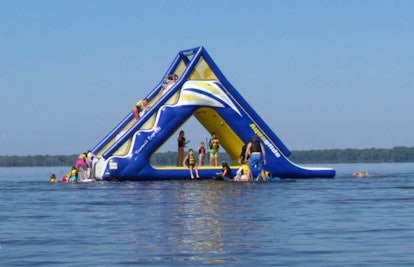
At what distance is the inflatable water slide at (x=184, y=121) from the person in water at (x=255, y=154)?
1.83 m

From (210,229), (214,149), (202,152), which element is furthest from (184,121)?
(210,229)

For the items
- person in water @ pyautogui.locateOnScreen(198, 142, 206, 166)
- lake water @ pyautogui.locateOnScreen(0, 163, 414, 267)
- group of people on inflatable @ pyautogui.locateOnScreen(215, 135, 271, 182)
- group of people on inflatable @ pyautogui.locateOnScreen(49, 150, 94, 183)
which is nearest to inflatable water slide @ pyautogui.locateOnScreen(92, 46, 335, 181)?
group of people on inflatable @ pyautogui.locateOnScreen(49, 150, 94, 183)

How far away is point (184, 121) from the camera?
31.6 meters

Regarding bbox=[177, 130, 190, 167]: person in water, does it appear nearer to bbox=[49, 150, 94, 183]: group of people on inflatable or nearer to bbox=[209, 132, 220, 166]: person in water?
bbox=[209, 132, 220, 166]: person in water

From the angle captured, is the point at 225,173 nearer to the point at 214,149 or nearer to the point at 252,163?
the point at 252,163

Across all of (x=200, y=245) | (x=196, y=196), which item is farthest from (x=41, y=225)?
(x=196, y=196)

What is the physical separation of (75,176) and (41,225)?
1740cm

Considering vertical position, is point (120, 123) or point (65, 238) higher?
point (120, 123)

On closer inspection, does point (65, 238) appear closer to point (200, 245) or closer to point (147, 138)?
point (200, 245)

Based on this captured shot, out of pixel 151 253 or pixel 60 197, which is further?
pixel 60 197

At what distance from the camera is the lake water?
1076 cm

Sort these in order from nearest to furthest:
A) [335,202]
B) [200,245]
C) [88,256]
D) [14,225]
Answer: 1. [88,256]
2. [200,245]
3. [14,225]
4. [335,202]

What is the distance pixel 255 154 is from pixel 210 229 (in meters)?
15.5

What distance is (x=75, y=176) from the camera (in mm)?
32312
